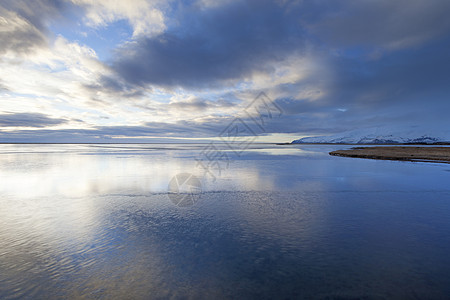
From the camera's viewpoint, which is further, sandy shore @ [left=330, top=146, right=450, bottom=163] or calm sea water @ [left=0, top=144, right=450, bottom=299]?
A: sandy shore @ [left=330, top=146, right=450, bottom=163]

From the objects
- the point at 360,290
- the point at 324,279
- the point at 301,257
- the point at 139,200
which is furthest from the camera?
the point at 139,200

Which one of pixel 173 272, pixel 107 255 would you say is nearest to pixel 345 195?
pixel 173 272

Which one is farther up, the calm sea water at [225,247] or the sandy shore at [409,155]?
the sandy shore at [409,155]

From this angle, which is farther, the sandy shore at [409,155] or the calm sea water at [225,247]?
the sandy shore at [409,155]

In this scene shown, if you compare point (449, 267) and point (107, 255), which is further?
point (107, 255)

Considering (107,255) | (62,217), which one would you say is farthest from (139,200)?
(107,255)

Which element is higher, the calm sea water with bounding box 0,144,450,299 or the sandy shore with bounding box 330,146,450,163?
the sandy shore with bounding box 330,146,450,163

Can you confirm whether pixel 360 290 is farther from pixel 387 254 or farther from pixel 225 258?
pixel 225 258

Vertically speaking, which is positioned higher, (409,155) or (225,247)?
(409,155)

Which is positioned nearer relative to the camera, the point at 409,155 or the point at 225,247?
the point at 225,247

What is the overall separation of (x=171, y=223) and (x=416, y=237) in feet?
25.1

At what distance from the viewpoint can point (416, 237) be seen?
22.1ft

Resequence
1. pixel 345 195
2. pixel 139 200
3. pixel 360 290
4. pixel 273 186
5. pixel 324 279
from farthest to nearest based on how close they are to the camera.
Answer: pixel 273 186 < pixel 345 195 < pixel 139 200 < pixel 324 279 < pixel 360 290

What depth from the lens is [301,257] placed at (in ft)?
18.4
